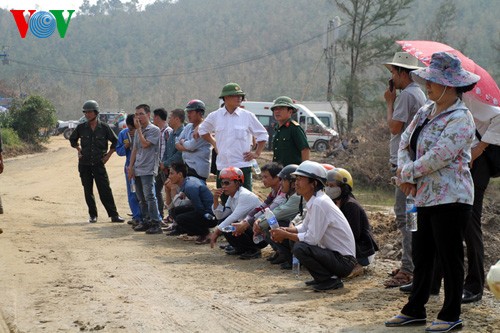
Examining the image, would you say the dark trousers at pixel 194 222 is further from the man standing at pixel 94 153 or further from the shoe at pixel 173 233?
the man standing at pixel 94 153

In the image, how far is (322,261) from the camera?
7.53 m

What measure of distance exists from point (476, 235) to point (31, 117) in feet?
105

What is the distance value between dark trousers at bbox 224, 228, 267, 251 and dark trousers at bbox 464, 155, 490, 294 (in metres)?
3.44

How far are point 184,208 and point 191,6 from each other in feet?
462

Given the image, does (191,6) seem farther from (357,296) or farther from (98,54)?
(357,296)

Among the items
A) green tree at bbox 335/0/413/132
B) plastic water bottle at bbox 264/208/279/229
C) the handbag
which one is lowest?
plastic water bottle at bbox 264/208/279/229

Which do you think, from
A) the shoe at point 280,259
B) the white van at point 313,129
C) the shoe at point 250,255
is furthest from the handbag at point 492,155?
the white van at point 313,129

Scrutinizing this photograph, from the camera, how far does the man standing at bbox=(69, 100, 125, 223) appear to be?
1375 centimetres

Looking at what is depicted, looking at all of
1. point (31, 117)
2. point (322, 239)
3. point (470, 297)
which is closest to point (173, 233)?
point (322, 239)

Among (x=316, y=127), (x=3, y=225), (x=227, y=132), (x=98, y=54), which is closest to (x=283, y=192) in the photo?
(x=227, y=132)

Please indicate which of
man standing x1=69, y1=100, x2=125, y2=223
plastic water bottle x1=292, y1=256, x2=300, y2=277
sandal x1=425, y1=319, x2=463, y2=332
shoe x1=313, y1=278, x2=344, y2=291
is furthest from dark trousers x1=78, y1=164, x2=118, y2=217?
sandal x1=425, y1=319, x2=463, y2=332

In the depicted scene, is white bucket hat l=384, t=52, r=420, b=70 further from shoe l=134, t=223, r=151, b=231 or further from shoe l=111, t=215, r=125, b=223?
shoe l=111, t=215, r=125, b=223

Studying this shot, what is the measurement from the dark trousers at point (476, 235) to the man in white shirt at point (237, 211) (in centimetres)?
335

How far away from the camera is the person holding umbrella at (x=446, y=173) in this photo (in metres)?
5.73
